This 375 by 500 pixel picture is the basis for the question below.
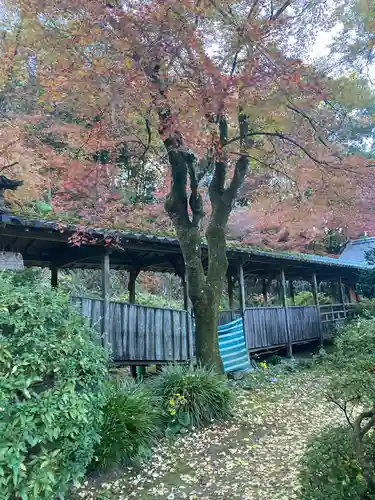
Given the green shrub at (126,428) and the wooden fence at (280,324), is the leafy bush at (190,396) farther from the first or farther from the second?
the wooden fence at (280,324)

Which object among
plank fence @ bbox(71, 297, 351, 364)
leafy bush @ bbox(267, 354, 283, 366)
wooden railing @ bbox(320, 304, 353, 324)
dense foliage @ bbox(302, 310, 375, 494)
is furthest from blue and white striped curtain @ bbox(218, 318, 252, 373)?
dense foliage @ bbox(302, 310, 375, 494)

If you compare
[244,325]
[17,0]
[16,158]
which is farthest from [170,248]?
[17,0]

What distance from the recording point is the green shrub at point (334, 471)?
2582 millimetres

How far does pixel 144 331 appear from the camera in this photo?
8.35m

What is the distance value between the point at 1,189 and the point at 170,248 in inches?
162

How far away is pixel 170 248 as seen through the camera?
29.1 ft

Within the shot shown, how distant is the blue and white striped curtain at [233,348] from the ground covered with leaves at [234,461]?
2.38m

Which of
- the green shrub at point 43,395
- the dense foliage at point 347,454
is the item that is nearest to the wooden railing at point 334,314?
the dense foliage at point 347,454

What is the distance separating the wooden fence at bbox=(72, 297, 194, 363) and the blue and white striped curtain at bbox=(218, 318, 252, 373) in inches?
38.1

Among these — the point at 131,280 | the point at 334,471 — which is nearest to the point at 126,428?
the point at 334,471

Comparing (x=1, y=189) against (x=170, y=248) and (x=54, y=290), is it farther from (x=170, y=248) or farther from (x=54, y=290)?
(x=170, y=248)

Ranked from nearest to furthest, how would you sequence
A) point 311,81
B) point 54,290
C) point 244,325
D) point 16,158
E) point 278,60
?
point 54,290 → point 278,60 → point 311,81 → point 16,158 → point 244,325

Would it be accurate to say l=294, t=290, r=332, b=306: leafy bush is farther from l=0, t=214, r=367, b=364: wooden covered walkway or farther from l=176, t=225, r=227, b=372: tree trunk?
l=176, t=225, r=227, b=372: tree trunk

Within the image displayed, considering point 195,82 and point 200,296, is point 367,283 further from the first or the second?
point 195,82
